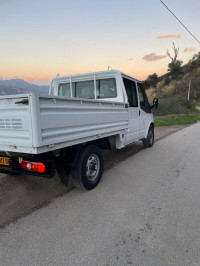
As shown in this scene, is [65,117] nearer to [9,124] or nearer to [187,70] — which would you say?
[9,124]

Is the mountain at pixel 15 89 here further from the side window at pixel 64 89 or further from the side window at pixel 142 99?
the side window at pixel 142 99

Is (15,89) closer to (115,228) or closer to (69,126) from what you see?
(69,126)

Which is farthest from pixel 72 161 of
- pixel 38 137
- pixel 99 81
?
pixel 99 81

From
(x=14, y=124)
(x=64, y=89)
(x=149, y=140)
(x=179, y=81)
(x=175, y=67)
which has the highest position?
(x=175, y=67)

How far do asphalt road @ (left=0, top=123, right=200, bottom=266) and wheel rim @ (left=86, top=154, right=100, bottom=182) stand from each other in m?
0.27

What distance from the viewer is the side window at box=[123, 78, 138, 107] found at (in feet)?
16.8

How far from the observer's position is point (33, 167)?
2766 mm

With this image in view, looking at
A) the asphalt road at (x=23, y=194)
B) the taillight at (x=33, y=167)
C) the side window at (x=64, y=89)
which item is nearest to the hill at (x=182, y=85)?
the side window at (x=64, y=89)

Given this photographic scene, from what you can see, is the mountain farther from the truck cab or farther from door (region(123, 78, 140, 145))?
door (region(123, 78, 140, 145))

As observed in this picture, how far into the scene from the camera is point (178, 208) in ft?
9.86

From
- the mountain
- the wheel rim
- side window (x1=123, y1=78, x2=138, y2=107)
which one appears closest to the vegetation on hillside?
side window (x1=123, y1=78, x2=138, y2=107)

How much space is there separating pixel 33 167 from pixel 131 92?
142 inches

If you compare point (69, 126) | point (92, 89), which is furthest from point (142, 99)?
point (69, 126)

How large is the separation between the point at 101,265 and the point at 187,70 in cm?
5961
